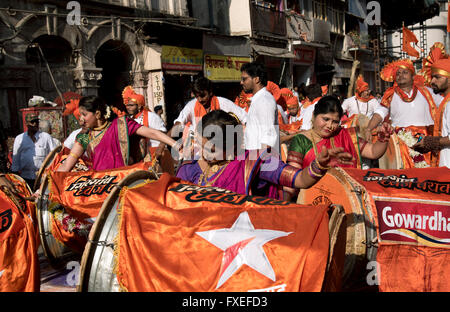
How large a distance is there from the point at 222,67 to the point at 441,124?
43.2ft

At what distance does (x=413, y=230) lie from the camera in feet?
9.32

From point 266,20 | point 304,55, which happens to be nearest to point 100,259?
point 266,20

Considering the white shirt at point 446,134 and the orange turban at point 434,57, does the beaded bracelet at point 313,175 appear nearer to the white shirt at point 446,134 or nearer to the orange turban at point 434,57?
the white shirt at point 446,134

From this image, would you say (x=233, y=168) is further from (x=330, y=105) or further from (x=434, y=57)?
(x=434, y=57)

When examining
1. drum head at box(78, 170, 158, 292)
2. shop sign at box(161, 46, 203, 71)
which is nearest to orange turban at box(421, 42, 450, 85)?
drum head at box(78, 170, 158, 292)

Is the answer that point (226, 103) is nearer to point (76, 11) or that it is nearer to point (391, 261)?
point (391, 261)

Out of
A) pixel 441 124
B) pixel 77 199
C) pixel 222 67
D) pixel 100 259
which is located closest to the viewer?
pixel 100 259

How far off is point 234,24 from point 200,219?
1842 cm

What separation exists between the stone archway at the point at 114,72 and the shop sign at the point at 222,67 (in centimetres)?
303

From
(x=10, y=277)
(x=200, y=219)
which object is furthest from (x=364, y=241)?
(x=10, y=277)

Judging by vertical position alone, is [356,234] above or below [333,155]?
below

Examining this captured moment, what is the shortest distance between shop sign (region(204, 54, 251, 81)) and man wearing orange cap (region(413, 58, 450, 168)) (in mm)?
12098

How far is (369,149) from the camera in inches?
151

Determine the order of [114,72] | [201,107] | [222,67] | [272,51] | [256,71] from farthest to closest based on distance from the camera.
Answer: [272,51]
[222,67]
[114,72]
[201,107]
[256,71]
